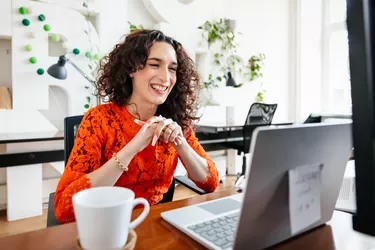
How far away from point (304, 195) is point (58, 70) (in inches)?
101

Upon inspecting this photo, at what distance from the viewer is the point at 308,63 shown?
5051 mm

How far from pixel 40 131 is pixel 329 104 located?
4559 mm

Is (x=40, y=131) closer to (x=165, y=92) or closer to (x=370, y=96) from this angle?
(x=165, y=92)

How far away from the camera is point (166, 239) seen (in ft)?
2.06

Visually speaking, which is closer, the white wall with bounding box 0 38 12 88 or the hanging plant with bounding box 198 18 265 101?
the white wall with bounding box 0 38 12 88

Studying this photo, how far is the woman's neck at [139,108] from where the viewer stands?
1.29 m

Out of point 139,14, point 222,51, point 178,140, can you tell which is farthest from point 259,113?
point 178,140

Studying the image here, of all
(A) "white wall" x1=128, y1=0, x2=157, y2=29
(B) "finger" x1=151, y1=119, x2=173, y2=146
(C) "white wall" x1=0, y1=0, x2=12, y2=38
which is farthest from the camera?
(A) "white wall" x1=128, y1=0, x2=157, y2=29

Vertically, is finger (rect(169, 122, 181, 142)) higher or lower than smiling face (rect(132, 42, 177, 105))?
lower

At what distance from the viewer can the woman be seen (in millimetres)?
1021

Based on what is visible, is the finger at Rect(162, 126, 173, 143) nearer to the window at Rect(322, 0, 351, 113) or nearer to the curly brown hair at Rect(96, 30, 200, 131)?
the curly brown hair at Rect(96, 30, 200, 131)

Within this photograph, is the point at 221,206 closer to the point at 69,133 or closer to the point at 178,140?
the point at 178,140

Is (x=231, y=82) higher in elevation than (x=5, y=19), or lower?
lower

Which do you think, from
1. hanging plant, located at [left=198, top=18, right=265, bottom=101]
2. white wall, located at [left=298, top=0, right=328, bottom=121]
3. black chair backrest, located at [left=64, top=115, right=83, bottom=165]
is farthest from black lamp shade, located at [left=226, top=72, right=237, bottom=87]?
black chair backrest, located at [left=64, top=115, right=83, bottom=165]
